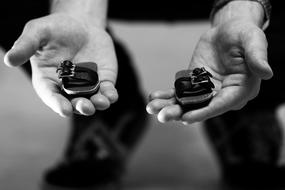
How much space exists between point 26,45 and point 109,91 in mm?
146

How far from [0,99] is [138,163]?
0.57 m

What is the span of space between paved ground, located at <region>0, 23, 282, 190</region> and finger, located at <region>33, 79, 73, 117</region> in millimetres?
494

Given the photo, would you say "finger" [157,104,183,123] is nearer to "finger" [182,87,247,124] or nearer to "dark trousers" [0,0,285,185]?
"finger" [182,87,247,124]

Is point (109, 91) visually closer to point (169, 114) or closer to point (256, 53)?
point (169, 114)

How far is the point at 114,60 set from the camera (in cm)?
97

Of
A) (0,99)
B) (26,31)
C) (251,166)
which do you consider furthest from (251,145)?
(0,99)

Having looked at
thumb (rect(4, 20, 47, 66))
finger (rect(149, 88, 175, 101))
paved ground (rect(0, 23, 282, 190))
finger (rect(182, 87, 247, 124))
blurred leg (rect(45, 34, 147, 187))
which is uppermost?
thumb (rect(4, 20, 47, 66))

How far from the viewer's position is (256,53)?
80 centimetres

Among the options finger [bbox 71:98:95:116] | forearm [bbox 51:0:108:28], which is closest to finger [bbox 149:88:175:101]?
finger [bbox 71:98:95:116]

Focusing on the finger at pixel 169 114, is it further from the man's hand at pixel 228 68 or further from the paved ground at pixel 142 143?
the paved ground at pixel 142 143

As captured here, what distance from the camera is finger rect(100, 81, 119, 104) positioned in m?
0.85

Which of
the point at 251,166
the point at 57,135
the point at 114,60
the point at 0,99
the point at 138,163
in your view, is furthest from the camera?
the point at 0,99

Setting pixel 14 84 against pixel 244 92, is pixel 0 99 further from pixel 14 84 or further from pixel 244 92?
pixel 244 92

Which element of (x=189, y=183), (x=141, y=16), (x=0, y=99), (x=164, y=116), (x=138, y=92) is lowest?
(x=0, y=99)
